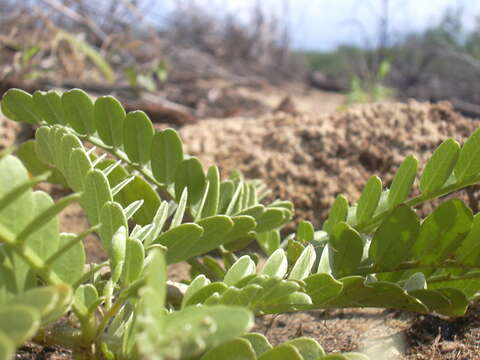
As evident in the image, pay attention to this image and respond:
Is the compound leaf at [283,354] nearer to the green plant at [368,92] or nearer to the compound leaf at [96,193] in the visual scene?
the compound leaf at [96,193]

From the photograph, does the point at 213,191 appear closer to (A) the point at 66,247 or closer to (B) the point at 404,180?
Result: (B) the point at 404,180

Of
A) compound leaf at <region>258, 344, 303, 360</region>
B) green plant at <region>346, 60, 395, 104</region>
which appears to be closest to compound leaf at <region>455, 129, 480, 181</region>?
compound leaf at <region>258, 344, 303, 360</region>

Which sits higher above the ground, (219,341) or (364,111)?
(364,111)

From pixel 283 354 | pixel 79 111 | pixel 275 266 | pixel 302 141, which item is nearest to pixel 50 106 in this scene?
pixel 79 111

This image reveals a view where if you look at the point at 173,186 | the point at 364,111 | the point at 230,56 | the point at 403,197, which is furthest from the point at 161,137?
the point at 230,56

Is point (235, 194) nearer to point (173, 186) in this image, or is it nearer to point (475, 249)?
point (173, 186)

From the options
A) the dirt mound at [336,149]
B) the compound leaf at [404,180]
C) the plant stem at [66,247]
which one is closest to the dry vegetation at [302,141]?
the dirt mound at [336,149]
